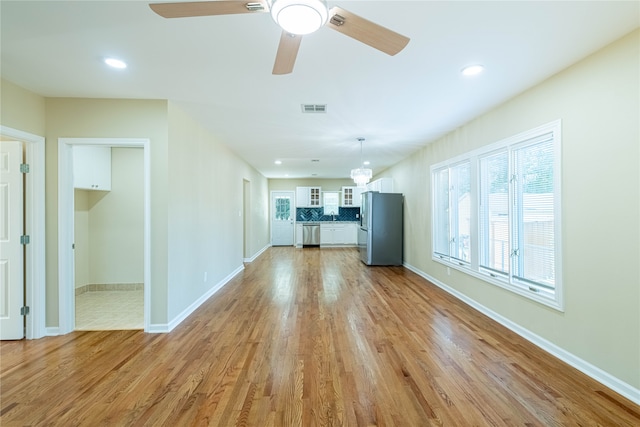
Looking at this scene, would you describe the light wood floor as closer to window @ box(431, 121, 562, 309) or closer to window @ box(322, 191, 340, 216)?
window @ box(431, 121, 562, 309)

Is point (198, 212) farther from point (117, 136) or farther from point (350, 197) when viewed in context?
point (350, 197)

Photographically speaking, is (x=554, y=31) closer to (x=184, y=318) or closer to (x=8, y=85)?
(x=184, y=318)

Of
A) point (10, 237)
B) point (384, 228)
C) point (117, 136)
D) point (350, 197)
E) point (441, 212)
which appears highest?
point (117, 136)

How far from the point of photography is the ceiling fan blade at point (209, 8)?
123cm

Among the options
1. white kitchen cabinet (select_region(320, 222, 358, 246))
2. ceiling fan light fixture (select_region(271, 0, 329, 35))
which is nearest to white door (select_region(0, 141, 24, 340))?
ceiling fan light fixture (select_region(271, 0, 329, 35))

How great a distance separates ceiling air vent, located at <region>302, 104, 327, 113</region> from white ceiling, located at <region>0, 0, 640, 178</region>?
11 cm

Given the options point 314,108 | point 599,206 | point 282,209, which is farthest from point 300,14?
point 282,209

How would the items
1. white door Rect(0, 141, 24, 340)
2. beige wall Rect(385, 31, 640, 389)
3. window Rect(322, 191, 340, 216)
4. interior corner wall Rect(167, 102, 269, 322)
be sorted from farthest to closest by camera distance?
1. window Rect(322, 191, 340, 216)
2. interior corner wall Rect(167, 102, 269, 322)
3. white door Rect(0, 141, 24, 340)
4. beige wall Rect(385, 31, 640, 389)

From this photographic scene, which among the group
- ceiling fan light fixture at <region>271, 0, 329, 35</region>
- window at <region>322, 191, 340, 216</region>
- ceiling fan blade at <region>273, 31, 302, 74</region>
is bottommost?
window at <region>322, 191, 340, 216</region>

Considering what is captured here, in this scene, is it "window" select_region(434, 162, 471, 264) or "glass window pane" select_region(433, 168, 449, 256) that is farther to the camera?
"glass window pane" select_region(433, 168, 449, 256)

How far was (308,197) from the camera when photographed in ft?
32.1

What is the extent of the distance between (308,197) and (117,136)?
7170 mm

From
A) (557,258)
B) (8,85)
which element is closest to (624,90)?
(557,258)

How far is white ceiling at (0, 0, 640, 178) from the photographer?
1.65 metres
